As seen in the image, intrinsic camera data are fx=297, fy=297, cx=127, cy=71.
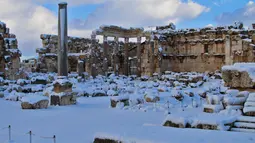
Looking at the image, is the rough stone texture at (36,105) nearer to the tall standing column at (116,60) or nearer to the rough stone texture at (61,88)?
the rough stone texture at (61,88)

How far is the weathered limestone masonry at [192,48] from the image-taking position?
32.0m

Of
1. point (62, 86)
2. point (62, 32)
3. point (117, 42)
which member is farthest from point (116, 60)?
point (62, 86)

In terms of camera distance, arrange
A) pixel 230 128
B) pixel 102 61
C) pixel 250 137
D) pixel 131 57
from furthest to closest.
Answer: pixel 131 57, pixel 102 61, pixel 230 128, pixel 250 137

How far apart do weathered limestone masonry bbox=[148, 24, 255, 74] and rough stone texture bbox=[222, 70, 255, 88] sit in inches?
841

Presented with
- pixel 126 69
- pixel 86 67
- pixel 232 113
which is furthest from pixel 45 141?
pixel 126 69

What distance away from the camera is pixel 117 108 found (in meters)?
12.2

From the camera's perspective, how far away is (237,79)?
29.6 feet

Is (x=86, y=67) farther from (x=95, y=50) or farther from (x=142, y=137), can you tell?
(x=142, y=137)

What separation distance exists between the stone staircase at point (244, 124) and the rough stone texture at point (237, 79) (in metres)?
2.00

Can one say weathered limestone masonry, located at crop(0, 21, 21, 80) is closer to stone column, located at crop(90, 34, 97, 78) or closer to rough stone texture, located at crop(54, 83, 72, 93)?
stone column, located at crop(90, 34, 97, 78)

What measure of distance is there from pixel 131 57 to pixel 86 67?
24.5 feet

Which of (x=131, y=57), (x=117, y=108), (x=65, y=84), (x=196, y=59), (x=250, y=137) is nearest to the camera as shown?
(x=250, y=137)

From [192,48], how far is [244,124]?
1092 inches

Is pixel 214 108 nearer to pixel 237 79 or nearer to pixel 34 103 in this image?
pixel 237 79
